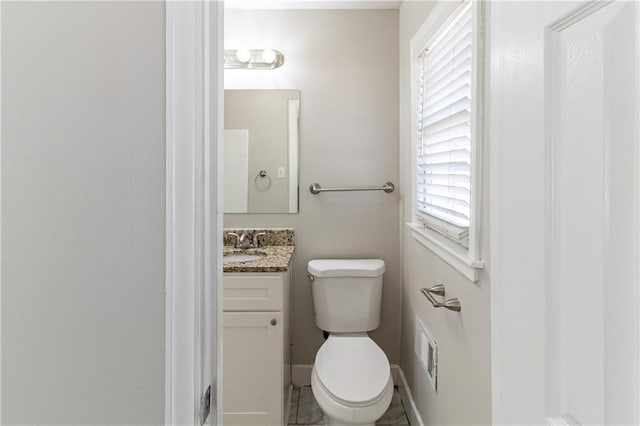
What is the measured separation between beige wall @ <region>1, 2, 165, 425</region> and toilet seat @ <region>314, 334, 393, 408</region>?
3.68 ft

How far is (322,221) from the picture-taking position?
2338 millimetres

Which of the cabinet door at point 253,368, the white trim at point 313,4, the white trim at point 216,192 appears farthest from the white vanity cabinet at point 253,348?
the white trim at point 313,4

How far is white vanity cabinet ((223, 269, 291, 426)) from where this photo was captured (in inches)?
69.6

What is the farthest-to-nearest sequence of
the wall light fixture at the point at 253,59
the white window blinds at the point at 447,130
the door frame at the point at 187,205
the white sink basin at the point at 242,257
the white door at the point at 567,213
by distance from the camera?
the wall light fixture at the point at 253,59
the white sink basin at the point at 242,257
the white window blinds at the point at 447,130
the door frame at the point at 187,205
the white door at the point at 567,213

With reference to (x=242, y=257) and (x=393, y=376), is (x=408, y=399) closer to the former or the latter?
(x=393, y=376)

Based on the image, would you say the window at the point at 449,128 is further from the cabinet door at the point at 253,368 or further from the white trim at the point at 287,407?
the white trim at the point at 287,407

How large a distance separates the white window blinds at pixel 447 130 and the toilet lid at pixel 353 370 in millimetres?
675

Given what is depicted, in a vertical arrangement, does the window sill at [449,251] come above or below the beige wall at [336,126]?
below

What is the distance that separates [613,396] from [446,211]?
1146 mm

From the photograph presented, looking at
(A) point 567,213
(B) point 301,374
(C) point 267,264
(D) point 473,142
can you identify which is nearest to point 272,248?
(C) point 267,264

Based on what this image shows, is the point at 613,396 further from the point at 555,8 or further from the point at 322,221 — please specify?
the point at 322,221

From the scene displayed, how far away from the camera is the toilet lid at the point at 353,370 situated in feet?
5.00

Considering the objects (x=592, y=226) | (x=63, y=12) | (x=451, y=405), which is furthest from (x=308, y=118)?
(x=592, y=226)

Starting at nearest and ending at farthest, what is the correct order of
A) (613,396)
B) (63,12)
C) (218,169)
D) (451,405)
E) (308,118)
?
(613,396) → (63,12) → (218,169) → (451,405) → (308,118)
